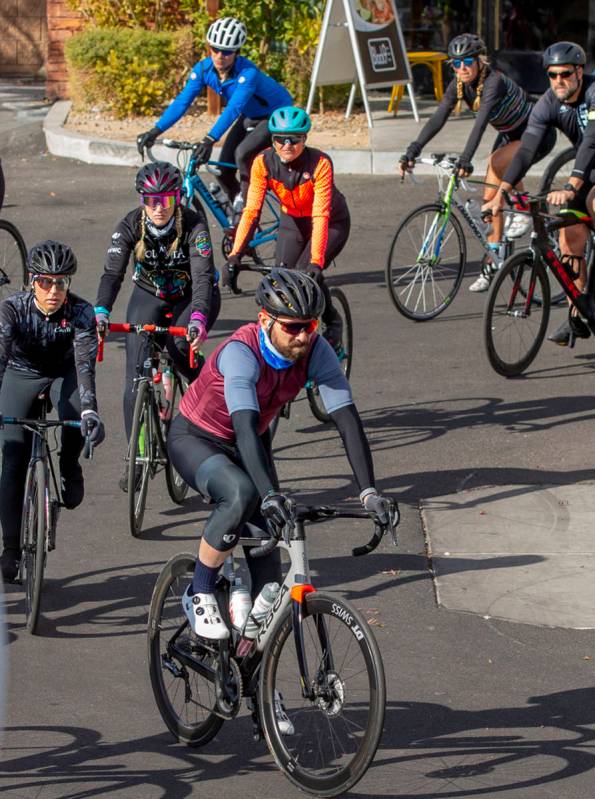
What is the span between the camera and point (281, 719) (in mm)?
5309

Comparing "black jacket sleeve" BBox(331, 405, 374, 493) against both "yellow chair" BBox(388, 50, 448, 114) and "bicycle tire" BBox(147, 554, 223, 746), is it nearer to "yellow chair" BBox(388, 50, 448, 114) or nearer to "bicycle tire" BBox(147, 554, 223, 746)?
"bicycle tire" BBox(147, 554, 223, 746)

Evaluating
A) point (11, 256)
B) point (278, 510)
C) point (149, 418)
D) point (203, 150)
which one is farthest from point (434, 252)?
point (278, 510)

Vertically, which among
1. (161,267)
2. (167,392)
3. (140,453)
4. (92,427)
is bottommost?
(140,453)

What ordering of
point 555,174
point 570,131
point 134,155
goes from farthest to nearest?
point 134,155 → point 555,174 → point 570,131

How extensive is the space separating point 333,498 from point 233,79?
590cm

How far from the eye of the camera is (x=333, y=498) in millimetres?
8516

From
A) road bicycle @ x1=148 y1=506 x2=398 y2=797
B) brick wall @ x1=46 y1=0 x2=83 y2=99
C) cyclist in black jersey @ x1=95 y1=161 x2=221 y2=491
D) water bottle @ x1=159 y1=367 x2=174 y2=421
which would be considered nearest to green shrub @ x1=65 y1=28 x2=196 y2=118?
brick wall @ x1=46 y1=0 x2=83 y2=99

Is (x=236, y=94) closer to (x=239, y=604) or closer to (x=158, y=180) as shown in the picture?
(x=158, y=180)

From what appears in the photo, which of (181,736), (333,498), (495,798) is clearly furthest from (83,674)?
(333,498)

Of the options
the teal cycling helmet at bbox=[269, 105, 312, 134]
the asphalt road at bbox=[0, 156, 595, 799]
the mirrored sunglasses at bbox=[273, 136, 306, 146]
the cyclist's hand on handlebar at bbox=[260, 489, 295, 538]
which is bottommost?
the asphalt road at bbox=[0, 156, 595, 799]

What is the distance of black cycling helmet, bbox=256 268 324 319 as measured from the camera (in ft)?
17.7

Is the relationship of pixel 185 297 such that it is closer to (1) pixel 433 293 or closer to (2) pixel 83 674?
(2) pixel 83 674

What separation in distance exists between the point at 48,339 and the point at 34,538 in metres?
0.97

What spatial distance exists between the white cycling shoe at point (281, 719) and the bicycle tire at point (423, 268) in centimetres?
677
